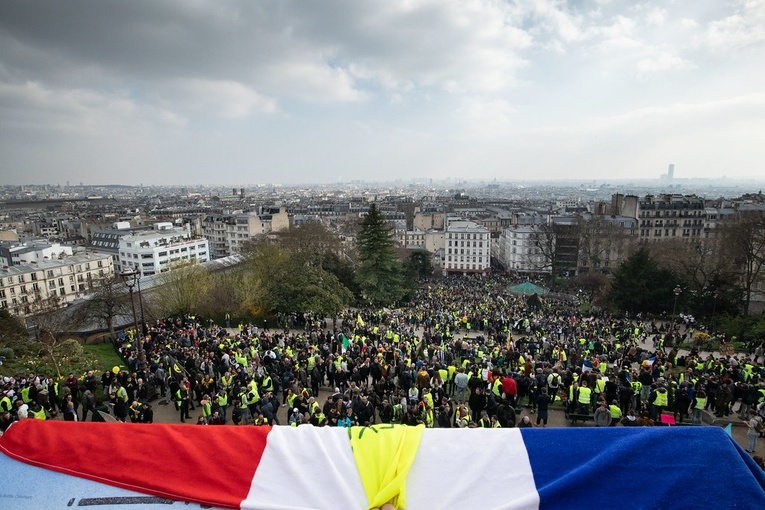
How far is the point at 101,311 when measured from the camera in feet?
81.0

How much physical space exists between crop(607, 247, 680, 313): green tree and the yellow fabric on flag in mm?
35352

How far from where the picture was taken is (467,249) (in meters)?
70.0

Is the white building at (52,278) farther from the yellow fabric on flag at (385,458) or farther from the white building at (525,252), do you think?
the white building at (525,252)

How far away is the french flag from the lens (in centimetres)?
288

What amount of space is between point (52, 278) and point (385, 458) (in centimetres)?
6407

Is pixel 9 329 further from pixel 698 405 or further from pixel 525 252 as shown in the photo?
pixel 525 252

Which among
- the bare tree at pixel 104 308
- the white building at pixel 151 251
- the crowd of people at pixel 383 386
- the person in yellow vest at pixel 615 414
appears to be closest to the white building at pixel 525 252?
the crowd of people at pixel 383 386

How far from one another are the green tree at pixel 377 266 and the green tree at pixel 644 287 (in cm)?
1756

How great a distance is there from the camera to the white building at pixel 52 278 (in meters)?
48.7

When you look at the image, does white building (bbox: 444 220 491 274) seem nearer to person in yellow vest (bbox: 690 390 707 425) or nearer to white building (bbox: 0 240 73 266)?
white building (bbox: 0 240 73 266)

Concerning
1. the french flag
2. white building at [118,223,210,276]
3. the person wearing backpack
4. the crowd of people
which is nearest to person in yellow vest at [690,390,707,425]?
the crowd of people

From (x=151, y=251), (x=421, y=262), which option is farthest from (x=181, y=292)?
(x=151, y=251)

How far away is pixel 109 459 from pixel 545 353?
18803 millimetres

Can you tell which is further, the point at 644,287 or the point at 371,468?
the point at 644,287
